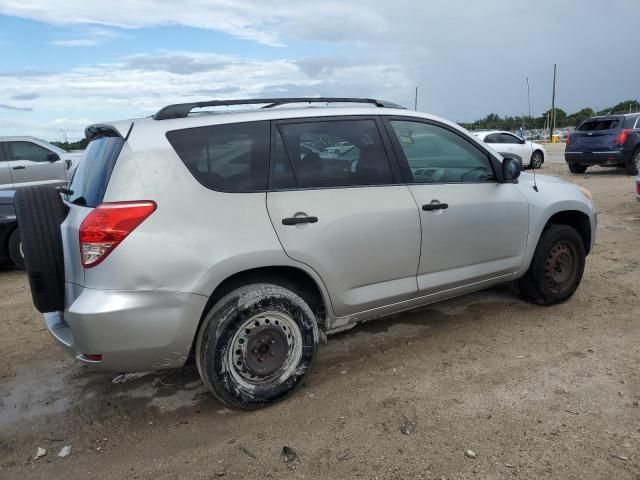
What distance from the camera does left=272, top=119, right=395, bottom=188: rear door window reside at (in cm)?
323

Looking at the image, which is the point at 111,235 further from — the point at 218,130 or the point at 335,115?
the point at 335,115

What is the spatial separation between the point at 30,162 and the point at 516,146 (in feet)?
45.3

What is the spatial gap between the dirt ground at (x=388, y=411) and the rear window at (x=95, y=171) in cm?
133

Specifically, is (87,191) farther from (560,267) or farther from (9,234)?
(9,234)

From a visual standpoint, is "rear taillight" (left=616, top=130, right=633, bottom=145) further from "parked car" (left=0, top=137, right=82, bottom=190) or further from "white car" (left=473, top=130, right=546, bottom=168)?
"parked car" (left=0, top=137, right=82, bottom=190)

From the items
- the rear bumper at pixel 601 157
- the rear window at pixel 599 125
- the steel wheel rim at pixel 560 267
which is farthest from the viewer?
the rear window at pixel 599 125

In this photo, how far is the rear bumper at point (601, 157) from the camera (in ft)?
44.6

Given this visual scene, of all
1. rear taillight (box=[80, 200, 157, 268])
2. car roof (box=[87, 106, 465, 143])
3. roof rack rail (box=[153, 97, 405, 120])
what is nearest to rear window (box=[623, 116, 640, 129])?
car roof (box=[87, 106, 465, 143])

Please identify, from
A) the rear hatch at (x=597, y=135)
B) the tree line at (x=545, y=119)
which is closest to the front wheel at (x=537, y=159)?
the rear hatch at (x=597, y=135)

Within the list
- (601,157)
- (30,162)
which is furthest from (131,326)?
(601,157)

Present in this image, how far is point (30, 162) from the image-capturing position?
11898mm

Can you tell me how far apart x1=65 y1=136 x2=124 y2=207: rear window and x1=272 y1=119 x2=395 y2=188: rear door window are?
91 centimetres

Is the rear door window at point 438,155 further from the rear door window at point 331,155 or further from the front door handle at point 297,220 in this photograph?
the front door handle at point 297,220

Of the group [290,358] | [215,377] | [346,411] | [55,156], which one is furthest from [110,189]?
[55,156]
